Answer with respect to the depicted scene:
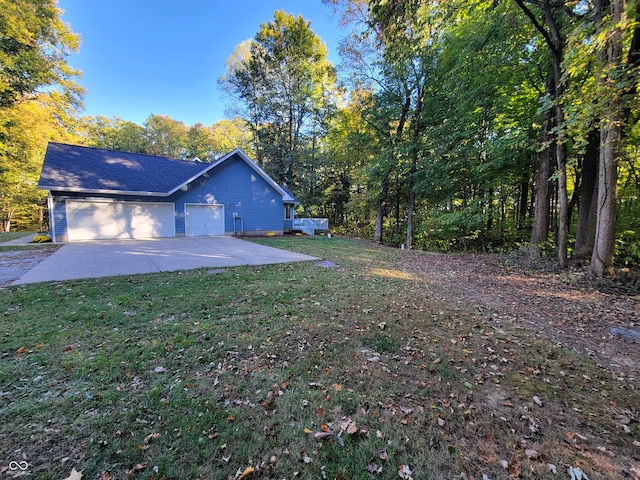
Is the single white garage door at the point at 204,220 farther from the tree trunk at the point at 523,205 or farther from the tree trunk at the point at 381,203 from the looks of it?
the tree trunk at the point at 523,205

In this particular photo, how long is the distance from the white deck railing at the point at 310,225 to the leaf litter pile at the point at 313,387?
14626mm

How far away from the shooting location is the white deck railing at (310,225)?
1952 cm

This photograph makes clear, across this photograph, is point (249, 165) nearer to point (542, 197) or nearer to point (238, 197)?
point (238, 197)

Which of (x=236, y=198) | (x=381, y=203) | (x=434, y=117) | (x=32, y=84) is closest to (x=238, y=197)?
(x=236, y=198)

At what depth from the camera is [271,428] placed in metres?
2.06

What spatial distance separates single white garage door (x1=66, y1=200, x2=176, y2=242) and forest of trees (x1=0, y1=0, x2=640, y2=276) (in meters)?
8.12

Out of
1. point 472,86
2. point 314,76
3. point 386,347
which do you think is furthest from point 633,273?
point 314,76

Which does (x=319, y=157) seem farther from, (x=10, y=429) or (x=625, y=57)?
(x=10, y=429)

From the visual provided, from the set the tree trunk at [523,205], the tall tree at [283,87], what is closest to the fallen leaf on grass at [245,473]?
the tree trunk at [523,205]

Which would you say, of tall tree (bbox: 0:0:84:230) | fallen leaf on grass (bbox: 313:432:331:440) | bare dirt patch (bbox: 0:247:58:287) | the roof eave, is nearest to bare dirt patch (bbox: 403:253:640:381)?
fallen leaf on grass (bbox: 313:432:331:440)

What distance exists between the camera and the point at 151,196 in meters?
13.8

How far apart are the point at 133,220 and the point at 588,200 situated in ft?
59.5

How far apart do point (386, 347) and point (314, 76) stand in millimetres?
24220

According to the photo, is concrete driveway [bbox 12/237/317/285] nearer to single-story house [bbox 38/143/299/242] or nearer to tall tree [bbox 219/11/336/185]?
single-story house [bbox 38/143/299/242]
